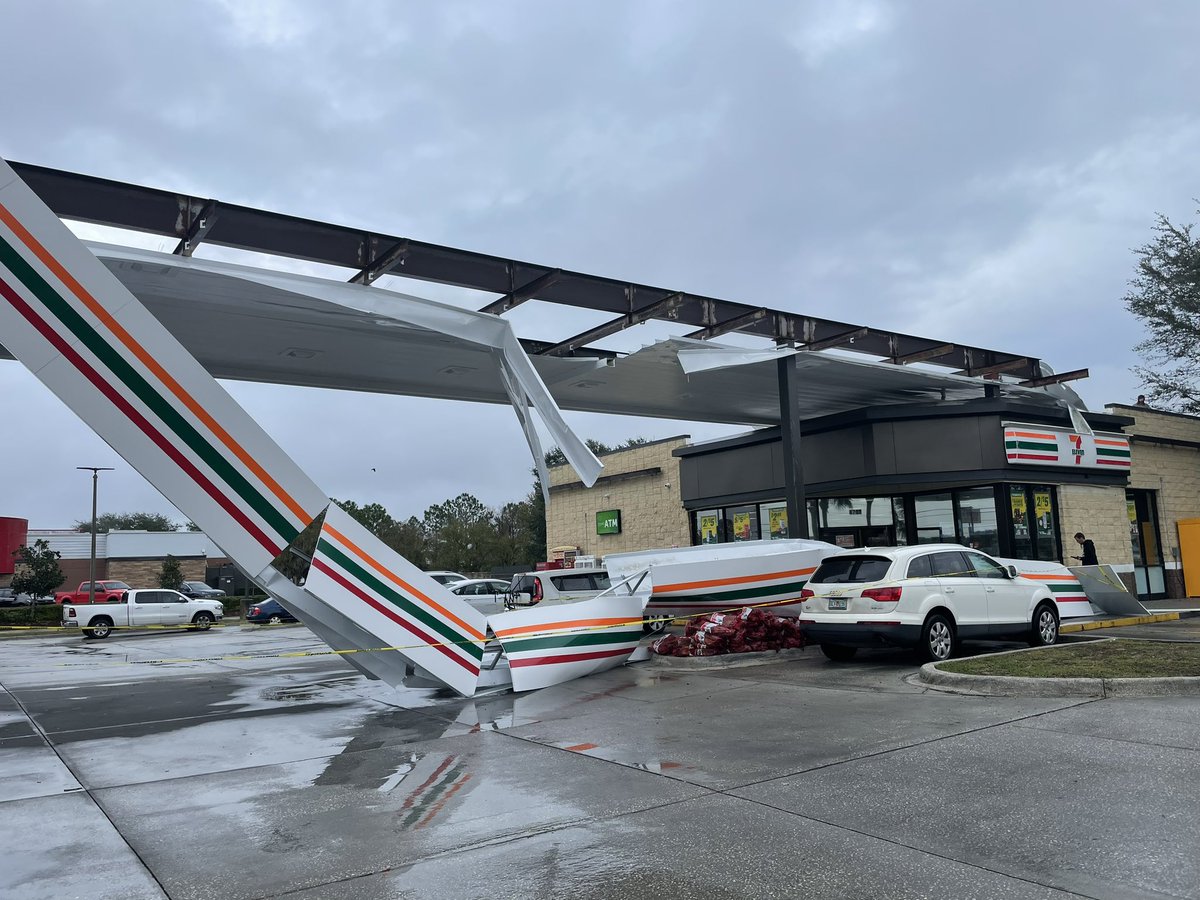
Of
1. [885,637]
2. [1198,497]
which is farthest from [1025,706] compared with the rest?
[1198,497]

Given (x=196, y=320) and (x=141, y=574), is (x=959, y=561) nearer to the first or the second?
(x=196, y=320)

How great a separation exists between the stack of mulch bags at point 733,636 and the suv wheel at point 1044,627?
11.3 ft

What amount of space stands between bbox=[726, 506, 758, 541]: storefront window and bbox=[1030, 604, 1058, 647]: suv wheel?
9.88 m

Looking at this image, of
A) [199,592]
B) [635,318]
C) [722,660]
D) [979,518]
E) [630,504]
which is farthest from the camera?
[199,592]

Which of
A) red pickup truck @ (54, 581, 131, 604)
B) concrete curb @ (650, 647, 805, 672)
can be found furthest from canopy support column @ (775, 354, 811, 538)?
red pickup truck @ (54, 581, 131, 604)

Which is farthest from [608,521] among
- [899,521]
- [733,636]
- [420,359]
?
[733,636]

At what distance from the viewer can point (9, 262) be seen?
26.1 ft

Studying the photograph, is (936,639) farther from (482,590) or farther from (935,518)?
(482,590)

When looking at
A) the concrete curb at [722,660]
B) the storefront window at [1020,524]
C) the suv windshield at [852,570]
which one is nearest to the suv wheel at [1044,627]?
the suv windshield at [852,570]

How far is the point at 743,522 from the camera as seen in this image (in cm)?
2395

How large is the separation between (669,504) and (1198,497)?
16.0 meters

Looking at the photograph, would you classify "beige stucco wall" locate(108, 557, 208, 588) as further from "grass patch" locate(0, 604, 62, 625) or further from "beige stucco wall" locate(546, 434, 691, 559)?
"beige stucco wall" locate(546, 434, 691, 559)

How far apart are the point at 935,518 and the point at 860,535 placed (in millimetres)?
1896

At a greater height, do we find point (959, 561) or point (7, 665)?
point (959, 561)
